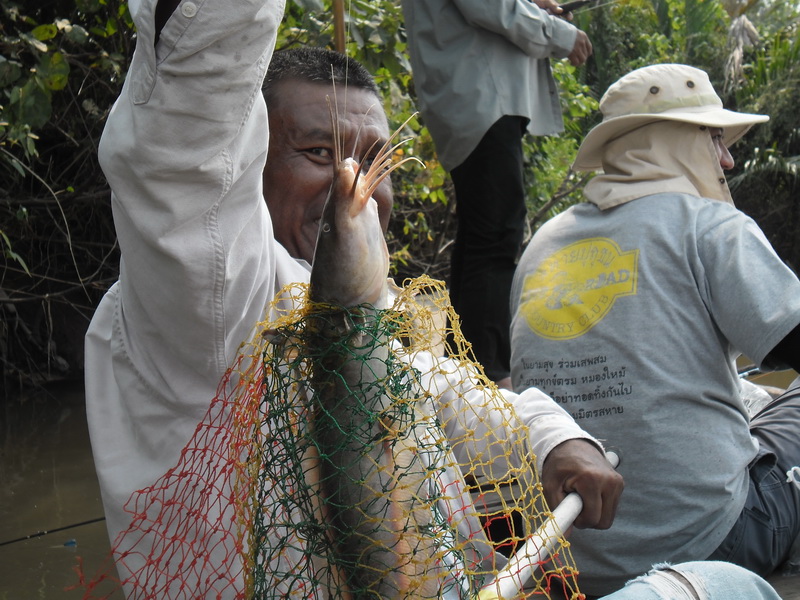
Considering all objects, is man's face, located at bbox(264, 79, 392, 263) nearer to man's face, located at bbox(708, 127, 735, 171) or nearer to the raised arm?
the raised arm

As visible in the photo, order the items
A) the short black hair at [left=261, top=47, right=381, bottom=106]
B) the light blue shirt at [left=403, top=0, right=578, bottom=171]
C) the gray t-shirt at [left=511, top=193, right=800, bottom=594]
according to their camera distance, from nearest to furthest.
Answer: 1. the short black hair at [left=261, top=47, right=381, bottom=106]
2. the gray t-shirt at [left=511, top=193, right=800, bottom=594]
3. the light blue shirt at [left=403, top=0, right=578, bottom=171]

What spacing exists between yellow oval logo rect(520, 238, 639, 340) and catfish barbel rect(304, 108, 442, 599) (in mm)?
1477

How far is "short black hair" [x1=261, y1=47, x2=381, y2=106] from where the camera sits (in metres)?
2.45

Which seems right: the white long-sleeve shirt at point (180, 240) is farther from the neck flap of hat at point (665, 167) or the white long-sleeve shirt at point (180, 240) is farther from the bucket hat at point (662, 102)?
the bucket hat at point (662, 102)

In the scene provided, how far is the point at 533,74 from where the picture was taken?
14.7 feet

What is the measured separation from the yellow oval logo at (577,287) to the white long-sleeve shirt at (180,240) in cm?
90

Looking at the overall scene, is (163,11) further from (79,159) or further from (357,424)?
(79,159)

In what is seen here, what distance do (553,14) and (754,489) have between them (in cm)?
254

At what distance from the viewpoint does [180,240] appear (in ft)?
5.28

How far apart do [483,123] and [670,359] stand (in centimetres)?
176

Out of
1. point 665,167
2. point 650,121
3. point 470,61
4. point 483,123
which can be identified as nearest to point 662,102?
point 650,121

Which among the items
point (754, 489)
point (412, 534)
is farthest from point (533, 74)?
point (412, 534)

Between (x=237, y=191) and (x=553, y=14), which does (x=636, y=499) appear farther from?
(x=553, y=14)

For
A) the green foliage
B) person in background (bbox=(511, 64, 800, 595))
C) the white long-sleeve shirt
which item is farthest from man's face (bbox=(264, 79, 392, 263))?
the green foliage
